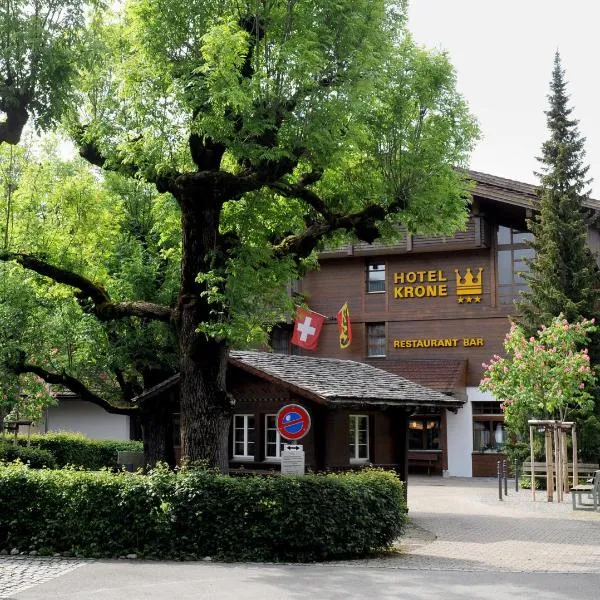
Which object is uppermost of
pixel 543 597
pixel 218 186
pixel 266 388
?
pixel 218 186

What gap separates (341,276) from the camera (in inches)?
1561

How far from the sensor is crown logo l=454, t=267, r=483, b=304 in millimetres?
36594

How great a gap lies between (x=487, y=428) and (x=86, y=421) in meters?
19.2

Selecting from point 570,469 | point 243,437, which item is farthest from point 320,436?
point 570,469

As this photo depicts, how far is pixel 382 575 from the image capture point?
1243 centimetres

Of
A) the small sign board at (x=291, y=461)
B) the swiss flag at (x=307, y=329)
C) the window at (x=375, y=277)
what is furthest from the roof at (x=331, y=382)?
the window at (x=375, y=277)

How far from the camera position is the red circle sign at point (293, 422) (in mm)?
17031

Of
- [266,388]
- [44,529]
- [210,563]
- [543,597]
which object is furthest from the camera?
[266,388]

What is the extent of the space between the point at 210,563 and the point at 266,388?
31.4 ft

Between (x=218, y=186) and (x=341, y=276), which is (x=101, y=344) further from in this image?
(x=341, y=276)

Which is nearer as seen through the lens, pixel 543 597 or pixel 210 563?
pixel 543 597

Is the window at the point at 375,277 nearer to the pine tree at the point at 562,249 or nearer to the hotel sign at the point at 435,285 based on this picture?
the hotel sign at the point at 435,285

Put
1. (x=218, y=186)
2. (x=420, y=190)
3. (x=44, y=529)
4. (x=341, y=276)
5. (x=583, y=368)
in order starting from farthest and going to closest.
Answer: (x=341, y=276) → (x=583, y=368) → (x=420, y=190) → (x=218, y=186) → (x=44, y=529)

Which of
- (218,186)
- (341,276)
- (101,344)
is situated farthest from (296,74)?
(341,276)
